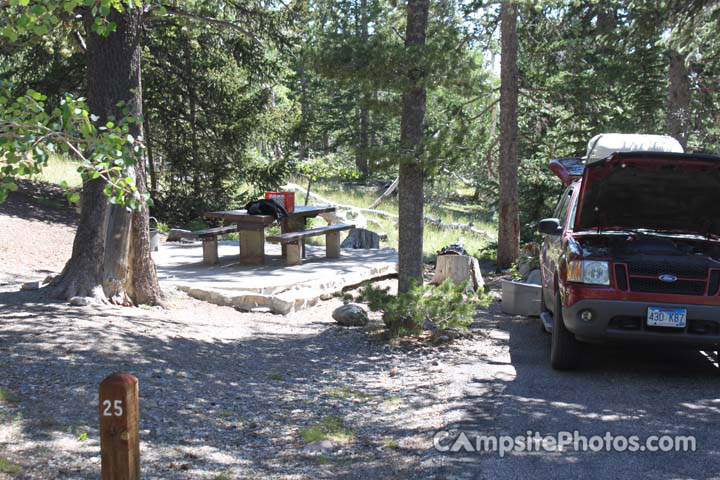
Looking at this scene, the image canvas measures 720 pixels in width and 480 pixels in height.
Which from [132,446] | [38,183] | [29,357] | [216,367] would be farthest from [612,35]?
[38,183]

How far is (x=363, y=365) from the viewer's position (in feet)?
27.4

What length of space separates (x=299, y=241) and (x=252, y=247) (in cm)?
91

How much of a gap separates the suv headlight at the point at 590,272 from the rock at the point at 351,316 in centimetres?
400

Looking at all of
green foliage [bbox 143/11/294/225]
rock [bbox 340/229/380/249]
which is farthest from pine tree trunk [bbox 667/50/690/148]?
green foliage [bbox 143/11/294/225]

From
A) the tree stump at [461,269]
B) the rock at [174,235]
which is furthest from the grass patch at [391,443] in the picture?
the rock at [174,235]

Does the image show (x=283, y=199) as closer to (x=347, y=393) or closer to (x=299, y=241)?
(x=299, y=241)

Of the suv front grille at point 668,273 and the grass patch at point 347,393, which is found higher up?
the suv front grille at point 668,273

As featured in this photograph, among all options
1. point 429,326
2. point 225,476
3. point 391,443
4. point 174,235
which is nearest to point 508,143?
point 429,326

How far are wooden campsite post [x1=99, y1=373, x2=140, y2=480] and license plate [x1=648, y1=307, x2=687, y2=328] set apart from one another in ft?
16.8

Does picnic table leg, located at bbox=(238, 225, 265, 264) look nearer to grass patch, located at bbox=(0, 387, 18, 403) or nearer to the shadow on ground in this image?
the shadow on ground

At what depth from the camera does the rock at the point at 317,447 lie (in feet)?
17.6

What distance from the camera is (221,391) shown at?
684 cm

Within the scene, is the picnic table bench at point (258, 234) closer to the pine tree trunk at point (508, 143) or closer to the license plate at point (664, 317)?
the pine tree trunk at point (508, 143)

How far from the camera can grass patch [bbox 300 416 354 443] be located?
568 cm
